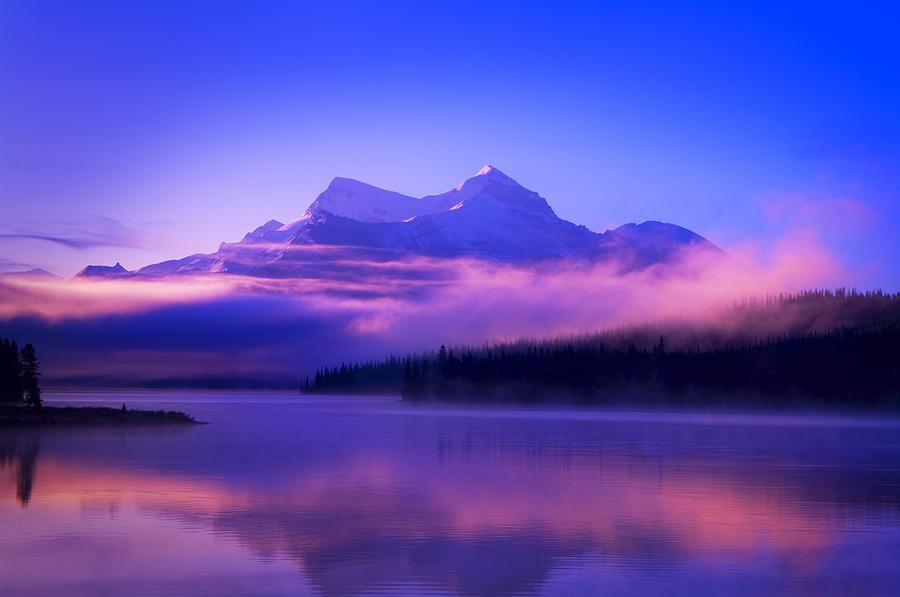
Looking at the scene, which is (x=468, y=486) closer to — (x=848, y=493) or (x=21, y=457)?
(x=848, y=493)

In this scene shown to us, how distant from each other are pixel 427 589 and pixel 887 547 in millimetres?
12956

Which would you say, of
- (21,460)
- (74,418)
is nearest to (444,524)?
(21,460)

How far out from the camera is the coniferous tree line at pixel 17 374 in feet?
293

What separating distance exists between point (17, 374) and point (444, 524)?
7393 centimetres

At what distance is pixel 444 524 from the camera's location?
31.3 m

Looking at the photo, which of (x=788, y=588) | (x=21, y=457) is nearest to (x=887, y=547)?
(x=788, y=588)

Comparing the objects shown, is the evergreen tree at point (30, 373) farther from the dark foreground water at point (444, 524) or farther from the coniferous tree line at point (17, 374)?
the dark foreground water at point (444, 524)

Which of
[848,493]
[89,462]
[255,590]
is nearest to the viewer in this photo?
[255,590]

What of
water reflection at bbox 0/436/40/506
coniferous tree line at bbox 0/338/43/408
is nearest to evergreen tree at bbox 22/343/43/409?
coniferous tree line at bbox 0/338/43/408

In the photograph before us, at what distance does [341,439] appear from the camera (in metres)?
83.1

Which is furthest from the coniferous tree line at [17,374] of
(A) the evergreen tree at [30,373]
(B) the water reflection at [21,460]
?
(B) the water reflection at [21,460]

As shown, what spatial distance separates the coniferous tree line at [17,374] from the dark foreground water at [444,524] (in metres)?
30.6

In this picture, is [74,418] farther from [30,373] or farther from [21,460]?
[21,460]

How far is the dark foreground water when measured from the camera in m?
23.0
